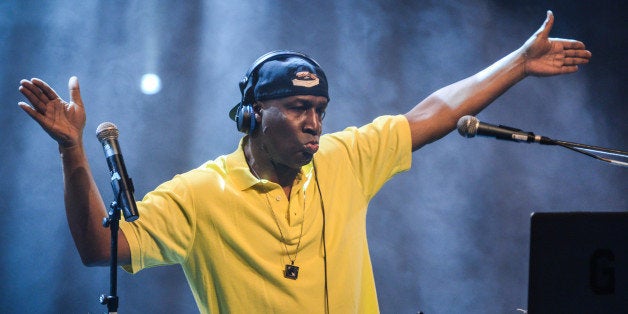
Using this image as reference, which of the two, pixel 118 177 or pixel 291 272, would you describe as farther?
pixel 291 272

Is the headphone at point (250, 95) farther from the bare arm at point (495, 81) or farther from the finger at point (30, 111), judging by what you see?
the finger at point (30, 111)

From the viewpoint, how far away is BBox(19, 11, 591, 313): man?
200 cm

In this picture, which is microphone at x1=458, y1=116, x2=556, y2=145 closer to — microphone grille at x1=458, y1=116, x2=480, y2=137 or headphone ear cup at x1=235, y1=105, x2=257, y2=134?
microphone grille at x1=458, y1=116, x2=480, y2=137

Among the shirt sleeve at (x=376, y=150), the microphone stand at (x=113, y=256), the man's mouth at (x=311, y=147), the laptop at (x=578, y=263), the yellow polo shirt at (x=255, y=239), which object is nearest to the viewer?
the laptop at (x=578, y=263)

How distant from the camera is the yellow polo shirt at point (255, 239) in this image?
216 cm

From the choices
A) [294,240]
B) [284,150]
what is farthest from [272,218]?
[284,150]

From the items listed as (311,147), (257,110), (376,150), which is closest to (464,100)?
(376,150)

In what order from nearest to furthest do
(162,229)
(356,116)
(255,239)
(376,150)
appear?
(162,229), (255,239), (376,150), (356,116)

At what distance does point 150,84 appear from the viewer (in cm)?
444

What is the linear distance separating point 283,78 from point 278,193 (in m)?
0.43

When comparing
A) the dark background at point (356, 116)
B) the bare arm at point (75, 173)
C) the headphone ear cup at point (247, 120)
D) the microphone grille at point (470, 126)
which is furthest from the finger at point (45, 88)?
the dark background at point (356, 116)

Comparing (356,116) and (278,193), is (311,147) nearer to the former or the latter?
(278,193)

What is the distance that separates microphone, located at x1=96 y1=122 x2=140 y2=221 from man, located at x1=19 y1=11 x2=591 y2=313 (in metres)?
0.13

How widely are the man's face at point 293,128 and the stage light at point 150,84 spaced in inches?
88.0
